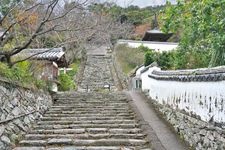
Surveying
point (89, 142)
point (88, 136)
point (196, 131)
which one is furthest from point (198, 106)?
point (88, 136)

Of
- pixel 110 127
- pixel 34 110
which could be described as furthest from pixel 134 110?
pixel 34 110

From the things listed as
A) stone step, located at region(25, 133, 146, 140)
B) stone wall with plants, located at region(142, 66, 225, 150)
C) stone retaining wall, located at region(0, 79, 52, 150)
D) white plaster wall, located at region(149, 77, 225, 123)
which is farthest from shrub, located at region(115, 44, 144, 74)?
stone step, located at region(25, 133, 146, 140)

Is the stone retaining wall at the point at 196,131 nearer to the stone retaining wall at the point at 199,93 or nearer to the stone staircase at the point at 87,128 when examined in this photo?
the stone retaining wall at the point at 199,93

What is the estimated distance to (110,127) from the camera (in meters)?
8.57

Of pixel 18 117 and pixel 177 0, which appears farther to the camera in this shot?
pixel 177 0

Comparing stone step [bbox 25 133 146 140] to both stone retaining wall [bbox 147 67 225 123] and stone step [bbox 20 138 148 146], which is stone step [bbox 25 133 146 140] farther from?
stone retaining wall [bbox 147 67 225 123]

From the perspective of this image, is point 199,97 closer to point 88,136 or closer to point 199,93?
point 199,93

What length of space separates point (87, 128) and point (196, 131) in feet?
10.4

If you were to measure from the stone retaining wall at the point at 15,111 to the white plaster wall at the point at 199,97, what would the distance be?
358 cm

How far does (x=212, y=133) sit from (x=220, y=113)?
425mm

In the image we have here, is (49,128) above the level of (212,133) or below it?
below

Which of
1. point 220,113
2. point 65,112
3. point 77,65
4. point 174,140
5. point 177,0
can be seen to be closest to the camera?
point 220,113

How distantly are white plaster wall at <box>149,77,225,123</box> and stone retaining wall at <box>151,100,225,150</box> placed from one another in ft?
0.45

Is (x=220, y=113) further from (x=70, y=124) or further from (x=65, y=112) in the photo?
(x=65, y=112)
